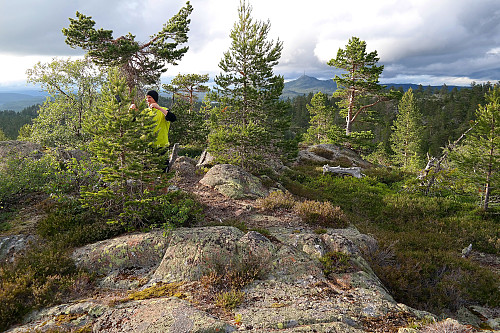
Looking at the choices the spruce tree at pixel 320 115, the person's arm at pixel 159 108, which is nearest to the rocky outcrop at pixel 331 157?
the spruce tree at pixel 320 115

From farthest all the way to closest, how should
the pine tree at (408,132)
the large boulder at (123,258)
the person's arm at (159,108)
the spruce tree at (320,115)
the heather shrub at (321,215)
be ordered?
the spruce tree at (320,115) → the pine tree at (408,132) → the heather shrub at (321,215) → the person's arm at (159,108) → the large boulder at (123,258)

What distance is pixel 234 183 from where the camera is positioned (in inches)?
438

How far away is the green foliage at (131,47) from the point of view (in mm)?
15953

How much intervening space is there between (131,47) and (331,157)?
21.2 m

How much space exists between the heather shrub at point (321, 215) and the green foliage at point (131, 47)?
1608cm

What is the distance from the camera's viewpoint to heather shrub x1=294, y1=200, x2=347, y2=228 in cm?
849

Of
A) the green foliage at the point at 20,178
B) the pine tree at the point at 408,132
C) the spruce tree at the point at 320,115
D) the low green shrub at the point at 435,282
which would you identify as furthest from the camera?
the spruce tree at the point at 320,115

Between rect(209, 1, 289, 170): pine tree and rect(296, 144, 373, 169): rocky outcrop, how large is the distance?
9130 millimetres

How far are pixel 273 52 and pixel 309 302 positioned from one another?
1545 centimetres

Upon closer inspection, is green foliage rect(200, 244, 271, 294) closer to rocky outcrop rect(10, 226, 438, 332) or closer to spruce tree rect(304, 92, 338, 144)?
rocky outcrop rect(10, 226, 438, 332)

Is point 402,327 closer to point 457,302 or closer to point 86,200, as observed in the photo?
point 457,302

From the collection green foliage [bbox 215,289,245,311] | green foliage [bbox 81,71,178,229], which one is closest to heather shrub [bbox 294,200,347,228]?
green foliage [bbox 81,71,178,229]

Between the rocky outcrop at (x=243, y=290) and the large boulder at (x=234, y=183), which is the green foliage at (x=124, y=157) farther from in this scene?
the large boulder at (x=234, y=183)

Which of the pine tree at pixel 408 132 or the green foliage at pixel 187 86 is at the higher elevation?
the green foliage at pixel 187 86
